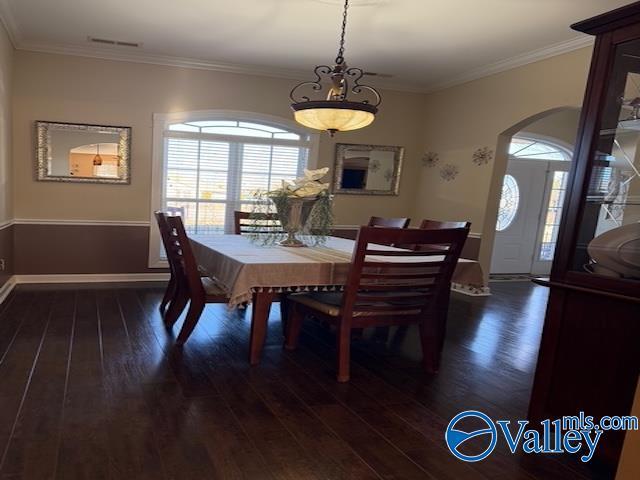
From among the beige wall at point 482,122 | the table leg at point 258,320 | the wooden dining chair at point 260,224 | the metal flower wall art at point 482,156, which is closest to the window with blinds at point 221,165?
the wooden dining chair at point 260,224

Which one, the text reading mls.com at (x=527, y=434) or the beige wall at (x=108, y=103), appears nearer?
the text reading mls.com at (x=527, y=434)

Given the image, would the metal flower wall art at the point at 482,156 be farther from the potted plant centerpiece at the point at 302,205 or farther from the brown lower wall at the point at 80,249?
the brown lower wall at the point at 80,249

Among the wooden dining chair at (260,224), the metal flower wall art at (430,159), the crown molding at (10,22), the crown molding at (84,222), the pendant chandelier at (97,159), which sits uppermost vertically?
the crown molding at (10,22)

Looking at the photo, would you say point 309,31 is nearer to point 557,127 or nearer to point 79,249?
point 79,249

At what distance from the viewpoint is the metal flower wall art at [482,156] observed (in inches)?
187

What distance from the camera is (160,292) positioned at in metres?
4.41

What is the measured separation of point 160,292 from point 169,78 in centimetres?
228

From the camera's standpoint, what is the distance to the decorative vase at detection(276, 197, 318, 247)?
9.72 feet

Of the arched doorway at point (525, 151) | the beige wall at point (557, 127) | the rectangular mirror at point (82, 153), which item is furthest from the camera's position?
the beige wall at point (557, 127)

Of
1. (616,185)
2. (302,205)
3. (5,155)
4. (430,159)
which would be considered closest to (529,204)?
(430,159)

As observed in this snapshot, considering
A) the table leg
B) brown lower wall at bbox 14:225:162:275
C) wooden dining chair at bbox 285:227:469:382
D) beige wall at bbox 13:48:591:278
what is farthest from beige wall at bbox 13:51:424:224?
wooden dining chair at bbox 285:227:469:382

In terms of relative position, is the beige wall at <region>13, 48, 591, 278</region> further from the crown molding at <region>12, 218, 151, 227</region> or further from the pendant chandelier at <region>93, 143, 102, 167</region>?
the pendant chandelier at <region>93, 143, 102, 167</region>

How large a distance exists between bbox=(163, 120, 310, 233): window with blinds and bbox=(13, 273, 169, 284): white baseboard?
0.68 metres

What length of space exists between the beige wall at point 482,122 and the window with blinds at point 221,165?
1.69 meters
